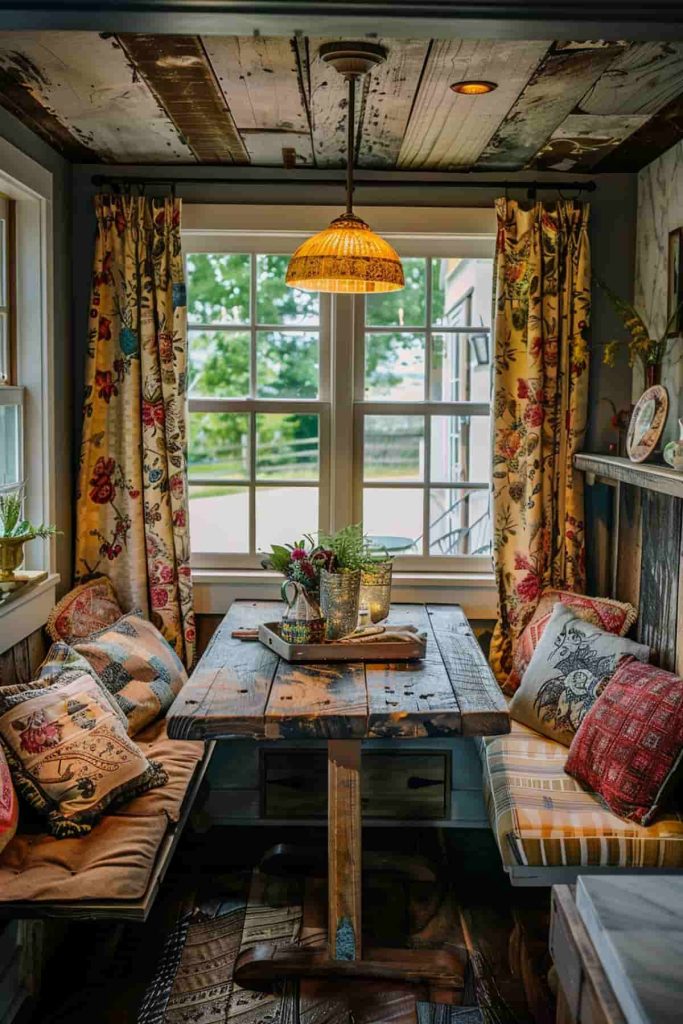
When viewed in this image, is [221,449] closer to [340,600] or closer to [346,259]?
[340,600]

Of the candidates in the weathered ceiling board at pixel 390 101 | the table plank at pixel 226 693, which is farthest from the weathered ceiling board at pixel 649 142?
the table plank at pixel 226 693

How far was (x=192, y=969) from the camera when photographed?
2918 millimetres

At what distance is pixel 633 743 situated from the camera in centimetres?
295

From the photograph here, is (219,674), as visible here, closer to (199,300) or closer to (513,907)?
(513,907)

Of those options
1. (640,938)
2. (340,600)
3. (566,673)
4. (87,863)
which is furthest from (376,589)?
(640,938)

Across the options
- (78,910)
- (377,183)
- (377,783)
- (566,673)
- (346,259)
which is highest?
(377,183)

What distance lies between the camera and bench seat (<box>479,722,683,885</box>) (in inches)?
110

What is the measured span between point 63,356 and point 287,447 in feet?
3.23

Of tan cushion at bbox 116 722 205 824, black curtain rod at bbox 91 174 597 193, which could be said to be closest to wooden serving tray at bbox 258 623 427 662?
tan cushion at bbox 116 722 205 824

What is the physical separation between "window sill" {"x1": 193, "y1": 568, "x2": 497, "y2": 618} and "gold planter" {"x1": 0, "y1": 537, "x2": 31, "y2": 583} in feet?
3.28

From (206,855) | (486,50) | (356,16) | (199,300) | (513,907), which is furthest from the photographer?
(199,300)

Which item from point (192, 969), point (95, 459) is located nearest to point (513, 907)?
point (192, 969)

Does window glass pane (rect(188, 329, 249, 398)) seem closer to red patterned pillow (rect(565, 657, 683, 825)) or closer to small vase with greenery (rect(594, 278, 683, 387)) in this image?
small vase with greenery (rect(594, 278, 683, 387))

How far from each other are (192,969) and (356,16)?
2.46 meters
